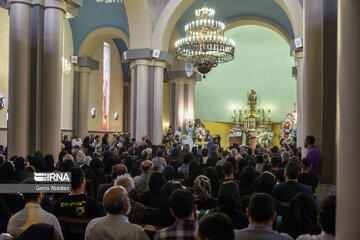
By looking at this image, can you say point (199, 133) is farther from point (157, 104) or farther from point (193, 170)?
point (193, 170)

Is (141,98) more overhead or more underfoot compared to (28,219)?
more overhead

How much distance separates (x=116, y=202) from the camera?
3150 mm

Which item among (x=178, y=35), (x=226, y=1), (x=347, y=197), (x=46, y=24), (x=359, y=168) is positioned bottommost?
(x=347, y=197)

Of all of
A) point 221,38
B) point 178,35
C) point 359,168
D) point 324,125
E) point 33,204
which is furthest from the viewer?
point 178,35

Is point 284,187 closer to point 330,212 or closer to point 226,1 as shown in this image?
point 330,212

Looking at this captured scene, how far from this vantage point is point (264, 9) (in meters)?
18.5

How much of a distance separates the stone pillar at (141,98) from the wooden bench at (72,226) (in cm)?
1163

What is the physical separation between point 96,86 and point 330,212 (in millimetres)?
19406

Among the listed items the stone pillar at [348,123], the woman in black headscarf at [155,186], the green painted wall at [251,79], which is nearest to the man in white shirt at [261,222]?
the stone pillar at [348,123]

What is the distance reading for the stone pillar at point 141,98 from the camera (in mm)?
15383

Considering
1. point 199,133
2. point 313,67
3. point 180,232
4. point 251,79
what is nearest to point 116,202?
point 180,232

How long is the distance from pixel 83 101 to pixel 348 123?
1746 cm

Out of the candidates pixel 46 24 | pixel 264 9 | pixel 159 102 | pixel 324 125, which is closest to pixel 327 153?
pixel 324 125

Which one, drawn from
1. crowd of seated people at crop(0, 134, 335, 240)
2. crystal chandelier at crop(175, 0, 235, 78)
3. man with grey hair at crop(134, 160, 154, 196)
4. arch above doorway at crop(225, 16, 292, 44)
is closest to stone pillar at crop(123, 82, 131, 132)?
arch above doorway at crop(225, 16, 292, 44)
